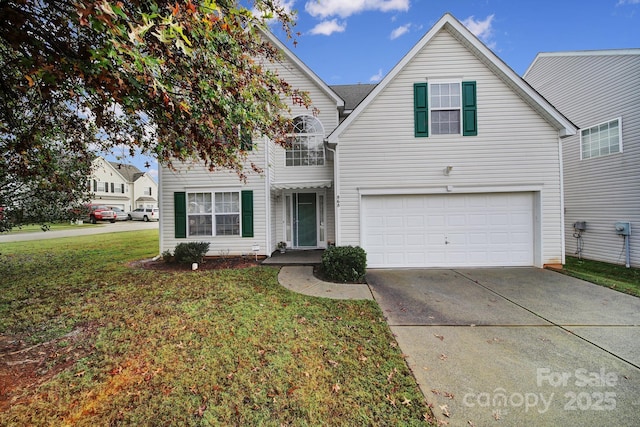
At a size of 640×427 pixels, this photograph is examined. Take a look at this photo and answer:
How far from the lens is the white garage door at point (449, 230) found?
8078 millimetres

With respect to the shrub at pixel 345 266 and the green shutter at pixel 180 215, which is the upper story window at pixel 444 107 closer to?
the shrub at pixel 345 266

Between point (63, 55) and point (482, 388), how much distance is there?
18.9 ft

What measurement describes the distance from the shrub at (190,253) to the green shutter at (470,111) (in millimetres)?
9245

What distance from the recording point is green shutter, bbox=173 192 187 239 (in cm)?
974

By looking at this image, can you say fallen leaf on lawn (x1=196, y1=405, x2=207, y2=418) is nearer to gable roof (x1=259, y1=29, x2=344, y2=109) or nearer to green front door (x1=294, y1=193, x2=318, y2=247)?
green front door (x1=294, y1=193, x2=318, y2=247)

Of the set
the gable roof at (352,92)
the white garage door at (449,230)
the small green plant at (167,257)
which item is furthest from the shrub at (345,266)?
the gable roof at (352,92)

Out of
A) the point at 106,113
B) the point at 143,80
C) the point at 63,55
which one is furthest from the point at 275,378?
the point at 106,113

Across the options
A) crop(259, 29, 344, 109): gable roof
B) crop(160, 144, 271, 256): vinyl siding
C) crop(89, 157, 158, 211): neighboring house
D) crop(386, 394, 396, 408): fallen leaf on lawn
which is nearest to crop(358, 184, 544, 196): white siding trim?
crop(160, 144, 271, 256): vinyl siding

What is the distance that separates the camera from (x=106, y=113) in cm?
480

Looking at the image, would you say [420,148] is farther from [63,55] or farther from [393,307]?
[63,55]

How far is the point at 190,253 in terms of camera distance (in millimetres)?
8656

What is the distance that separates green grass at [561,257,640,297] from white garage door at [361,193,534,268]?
1.30 m

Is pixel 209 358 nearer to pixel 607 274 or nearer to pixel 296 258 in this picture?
pixel 296 258

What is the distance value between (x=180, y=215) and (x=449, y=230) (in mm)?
9413
